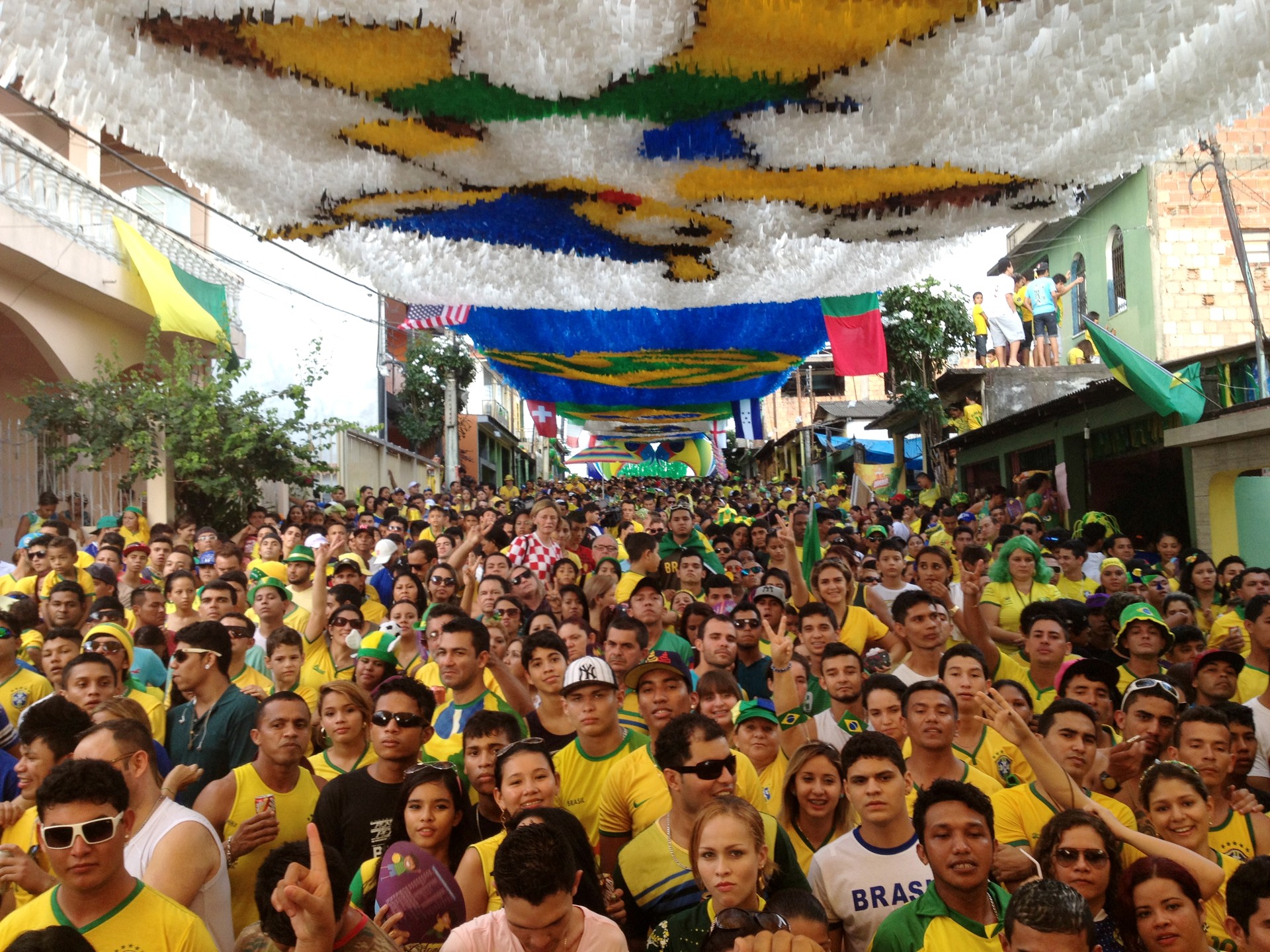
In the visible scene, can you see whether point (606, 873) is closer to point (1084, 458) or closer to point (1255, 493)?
point (1255, 493)

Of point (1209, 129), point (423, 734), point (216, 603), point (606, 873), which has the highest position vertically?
point (1209, 129)

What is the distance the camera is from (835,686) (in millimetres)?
4992

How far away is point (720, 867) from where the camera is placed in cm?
292

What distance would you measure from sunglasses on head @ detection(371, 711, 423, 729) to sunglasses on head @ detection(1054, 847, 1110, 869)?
213 centimetres

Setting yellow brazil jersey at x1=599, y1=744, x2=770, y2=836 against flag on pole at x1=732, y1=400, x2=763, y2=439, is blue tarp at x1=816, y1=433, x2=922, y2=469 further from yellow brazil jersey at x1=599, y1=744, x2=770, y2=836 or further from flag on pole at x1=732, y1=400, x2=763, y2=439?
yellow brazil jersey at x1=599, y1=744, x2=770, y2=836

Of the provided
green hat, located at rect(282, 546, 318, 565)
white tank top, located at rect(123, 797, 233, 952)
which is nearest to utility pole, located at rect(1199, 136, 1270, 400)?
green hat, located at rect(282, 546, 318, 565)

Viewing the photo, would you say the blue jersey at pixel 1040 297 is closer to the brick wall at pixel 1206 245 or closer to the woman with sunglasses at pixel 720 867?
the brick wall at pixel 1206 245

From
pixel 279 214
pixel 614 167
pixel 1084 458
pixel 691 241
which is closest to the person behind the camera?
pixel 614 167

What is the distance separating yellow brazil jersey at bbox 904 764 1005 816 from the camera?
12.6 ft

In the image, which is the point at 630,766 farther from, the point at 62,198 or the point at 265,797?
the point at 62,198

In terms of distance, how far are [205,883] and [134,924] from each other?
0.44 m

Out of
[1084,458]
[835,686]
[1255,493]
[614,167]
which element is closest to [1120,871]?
[835,686]

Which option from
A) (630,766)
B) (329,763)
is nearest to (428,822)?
(630,766)

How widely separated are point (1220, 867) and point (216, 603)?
16.0 feet
